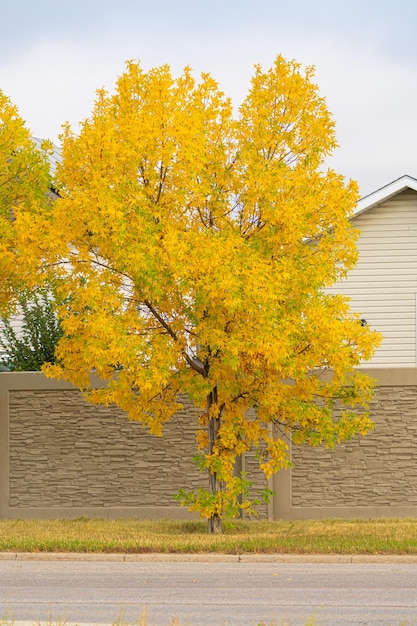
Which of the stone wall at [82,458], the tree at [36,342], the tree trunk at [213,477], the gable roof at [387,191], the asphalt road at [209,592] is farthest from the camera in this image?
the gable roof at [387,191]

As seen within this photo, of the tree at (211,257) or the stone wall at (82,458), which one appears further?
the stone wall at (82,458)

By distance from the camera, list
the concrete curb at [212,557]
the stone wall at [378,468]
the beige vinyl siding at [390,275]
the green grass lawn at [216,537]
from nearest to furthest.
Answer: the concrete curb at [212,557] < the green grass lawn at [216,537] < the stone wall at [378,468] < the beige vinyl siding at [390,275]

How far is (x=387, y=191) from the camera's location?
25719 mm

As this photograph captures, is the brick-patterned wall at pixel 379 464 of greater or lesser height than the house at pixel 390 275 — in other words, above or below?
below

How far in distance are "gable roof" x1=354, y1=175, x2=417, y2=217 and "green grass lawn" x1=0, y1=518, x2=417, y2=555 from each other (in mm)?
8776

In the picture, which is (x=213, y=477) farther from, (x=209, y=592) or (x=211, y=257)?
(x=209, y=592)

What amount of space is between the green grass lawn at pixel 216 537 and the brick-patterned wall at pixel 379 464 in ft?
2.24

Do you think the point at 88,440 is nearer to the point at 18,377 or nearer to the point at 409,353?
the point at 18,377

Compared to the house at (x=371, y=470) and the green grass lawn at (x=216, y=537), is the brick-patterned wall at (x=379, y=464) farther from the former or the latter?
the green grass lawn at (x=216, y=537)

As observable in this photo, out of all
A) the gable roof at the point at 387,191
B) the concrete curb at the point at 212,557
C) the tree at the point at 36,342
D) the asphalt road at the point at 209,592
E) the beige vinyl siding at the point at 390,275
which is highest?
the gable roof at the point at 387,191

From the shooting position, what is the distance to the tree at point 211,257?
1645 centimetres

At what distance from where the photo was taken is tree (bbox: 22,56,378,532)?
16.5 m

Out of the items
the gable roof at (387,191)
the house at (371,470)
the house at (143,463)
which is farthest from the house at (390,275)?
the house at (143,463)

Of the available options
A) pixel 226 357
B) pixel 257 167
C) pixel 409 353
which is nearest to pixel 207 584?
pixel 226 357
